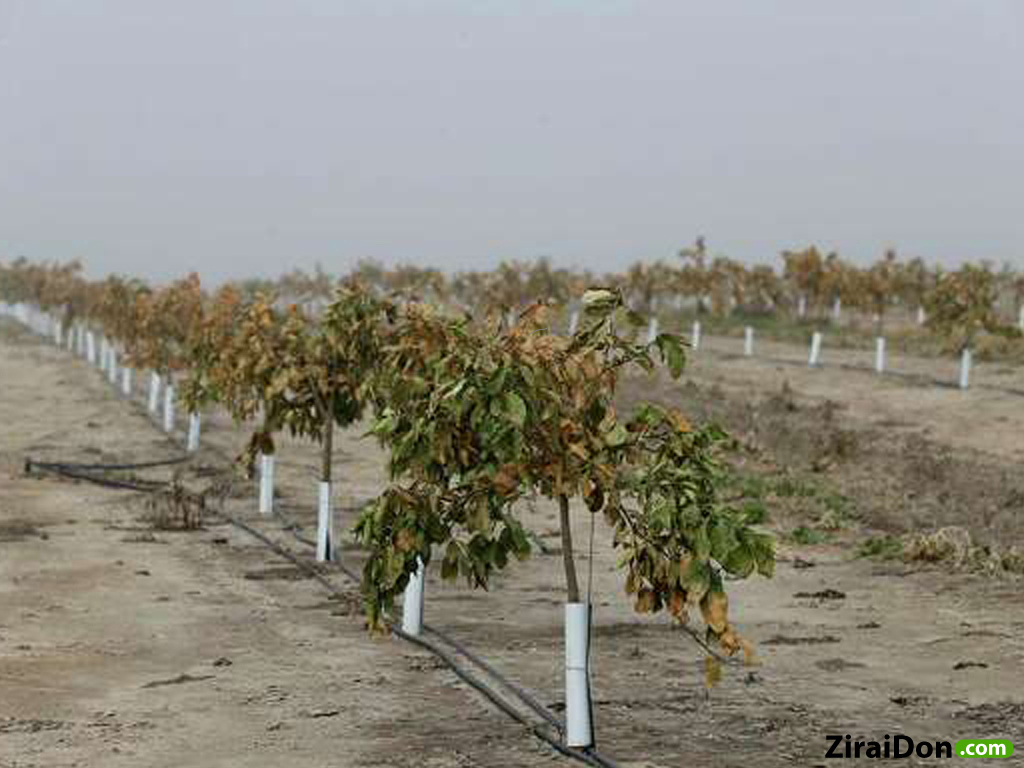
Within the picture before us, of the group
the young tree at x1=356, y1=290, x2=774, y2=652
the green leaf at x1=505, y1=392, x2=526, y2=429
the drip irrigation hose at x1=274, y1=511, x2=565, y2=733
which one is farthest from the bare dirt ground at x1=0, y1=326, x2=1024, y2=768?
the green leaf at x1=505, y1=392, x2=526, y2=429

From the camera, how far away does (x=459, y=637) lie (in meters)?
16.8

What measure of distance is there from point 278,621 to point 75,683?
364cm

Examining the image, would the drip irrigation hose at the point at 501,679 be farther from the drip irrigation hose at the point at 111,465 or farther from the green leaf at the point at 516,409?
the drip irrigation hose at the point at 111,465

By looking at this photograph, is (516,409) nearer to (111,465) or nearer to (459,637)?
(459,637)

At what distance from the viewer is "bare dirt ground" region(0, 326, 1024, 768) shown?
39.5 feet

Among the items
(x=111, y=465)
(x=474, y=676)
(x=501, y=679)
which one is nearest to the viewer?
(x=501, y=679)

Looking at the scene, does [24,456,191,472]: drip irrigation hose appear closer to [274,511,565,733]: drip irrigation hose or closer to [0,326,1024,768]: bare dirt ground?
[0,326,1024,768]: bare dirt ground

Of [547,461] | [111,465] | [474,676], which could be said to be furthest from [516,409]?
[111,465]

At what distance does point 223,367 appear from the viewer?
23562 millimetres

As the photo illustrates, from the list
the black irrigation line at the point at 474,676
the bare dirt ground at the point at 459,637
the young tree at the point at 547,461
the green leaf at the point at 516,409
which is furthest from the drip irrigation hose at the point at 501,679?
the green leaf at the point at 516,409

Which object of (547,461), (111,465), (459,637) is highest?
(547,461)

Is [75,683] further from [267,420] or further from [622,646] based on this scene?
[267,420]

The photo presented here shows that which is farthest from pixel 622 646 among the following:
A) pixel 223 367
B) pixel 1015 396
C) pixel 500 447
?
pixel 1015 396

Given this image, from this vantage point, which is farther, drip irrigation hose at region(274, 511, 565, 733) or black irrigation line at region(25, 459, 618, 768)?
drip irrigation hose at region(274, 511, 565, 733)
